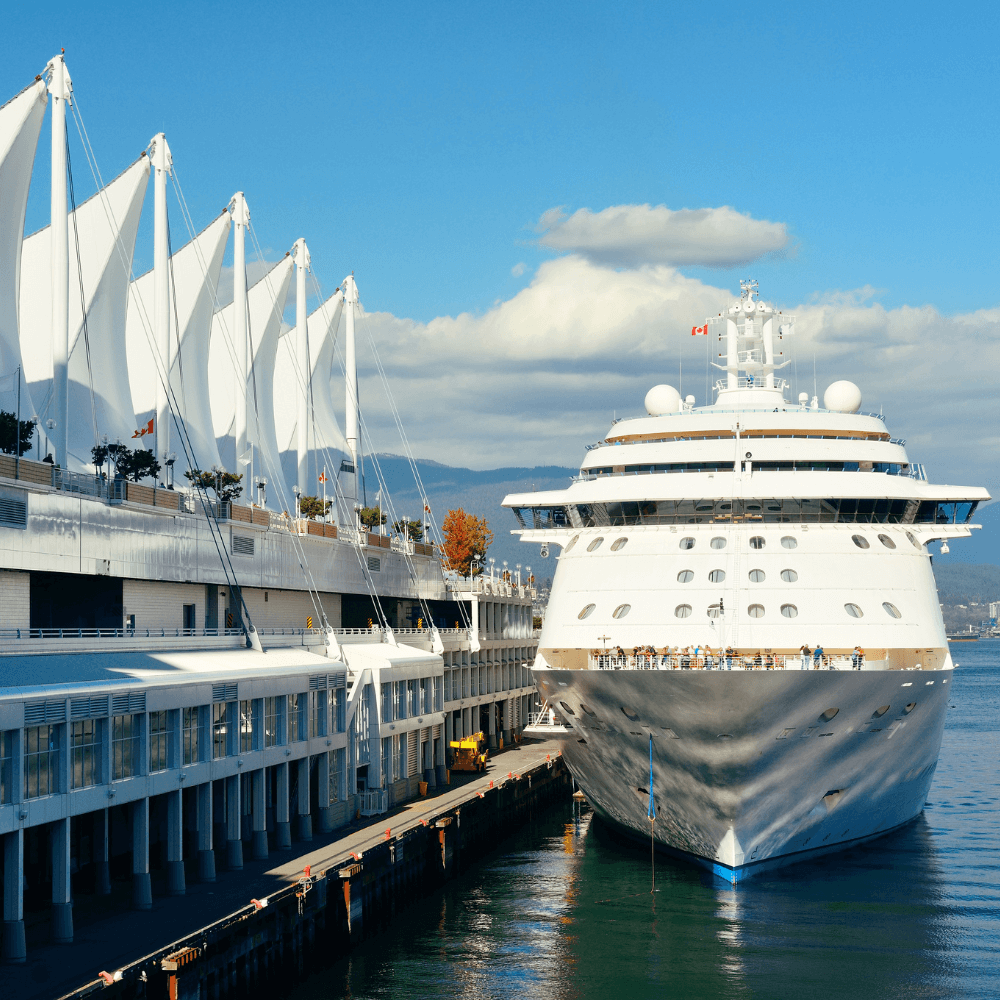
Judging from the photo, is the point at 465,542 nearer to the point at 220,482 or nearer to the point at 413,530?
the point at 413,530

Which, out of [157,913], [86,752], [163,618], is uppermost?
[163,618]

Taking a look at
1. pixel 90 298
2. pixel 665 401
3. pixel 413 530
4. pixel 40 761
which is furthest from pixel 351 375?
pixel 40 761

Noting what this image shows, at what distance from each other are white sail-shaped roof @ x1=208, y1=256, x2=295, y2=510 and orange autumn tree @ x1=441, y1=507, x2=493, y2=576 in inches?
1411

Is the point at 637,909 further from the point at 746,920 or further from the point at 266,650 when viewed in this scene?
the point at 266,650

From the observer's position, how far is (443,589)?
69.7 meters

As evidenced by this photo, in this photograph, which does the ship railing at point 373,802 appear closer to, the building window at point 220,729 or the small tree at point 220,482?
the building window at point 220,729

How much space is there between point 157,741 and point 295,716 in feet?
26.4

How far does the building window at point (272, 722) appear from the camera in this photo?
34.2 metres

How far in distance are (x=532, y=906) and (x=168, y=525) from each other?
16.5 m

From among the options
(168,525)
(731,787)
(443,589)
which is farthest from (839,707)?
(443,589)

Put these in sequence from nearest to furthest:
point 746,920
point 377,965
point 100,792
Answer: point 100,792, point 377,965, point 746,920

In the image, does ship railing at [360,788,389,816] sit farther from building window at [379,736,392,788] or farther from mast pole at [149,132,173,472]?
mast pole at [149,132,173,472]

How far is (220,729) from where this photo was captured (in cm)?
3178

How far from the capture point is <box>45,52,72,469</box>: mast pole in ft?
126
